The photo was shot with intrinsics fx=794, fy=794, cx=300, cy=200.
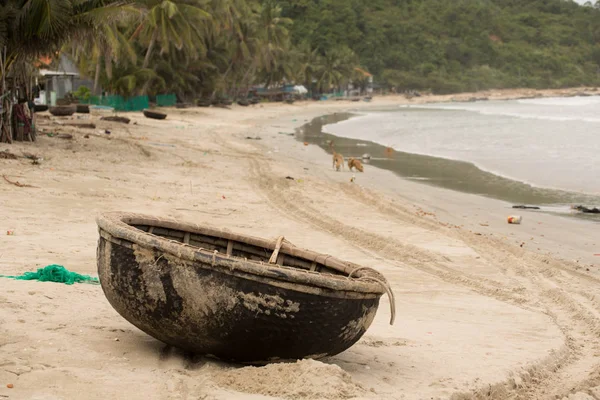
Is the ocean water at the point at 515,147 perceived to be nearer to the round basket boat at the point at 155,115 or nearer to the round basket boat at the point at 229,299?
the round basket boat at the point at 155,115

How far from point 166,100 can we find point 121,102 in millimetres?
9441

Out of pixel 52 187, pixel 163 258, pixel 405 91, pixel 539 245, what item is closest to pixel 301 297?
pixel 163 258

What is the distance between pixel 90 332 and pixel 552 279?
579 cm

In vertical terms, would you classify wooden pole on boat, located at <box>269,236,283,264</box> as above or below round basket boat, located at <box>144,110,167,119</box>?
above

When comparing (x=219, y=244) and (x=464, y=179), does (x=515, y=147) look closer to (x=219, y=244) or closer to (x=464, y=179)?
(x=464, y=179)

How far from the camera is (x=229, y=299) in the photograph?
4.89 meters

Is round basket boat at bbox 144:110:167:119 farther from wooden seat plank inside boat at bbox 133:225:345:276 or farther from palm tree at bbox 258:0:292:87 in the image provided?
palm tree at bbox 258:0:292:87

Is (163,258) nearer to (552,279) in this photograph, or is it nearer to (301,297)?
(301,297)

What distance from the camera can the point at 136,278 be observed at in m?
5.12

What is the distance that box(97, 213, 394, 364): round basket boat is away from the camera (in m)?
4.85

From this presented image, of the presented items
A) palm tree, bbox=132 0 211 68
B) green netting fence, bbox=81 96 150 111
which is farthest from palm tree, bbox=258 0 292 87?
palm tree, bbox=132 0 211 68

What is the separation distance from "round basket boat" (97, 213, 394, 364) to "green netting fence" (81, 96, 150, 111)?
127 feet

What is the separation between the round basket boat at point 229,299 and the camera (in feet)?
15.9

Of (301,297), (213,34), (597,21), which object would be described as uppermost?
(597,21)
